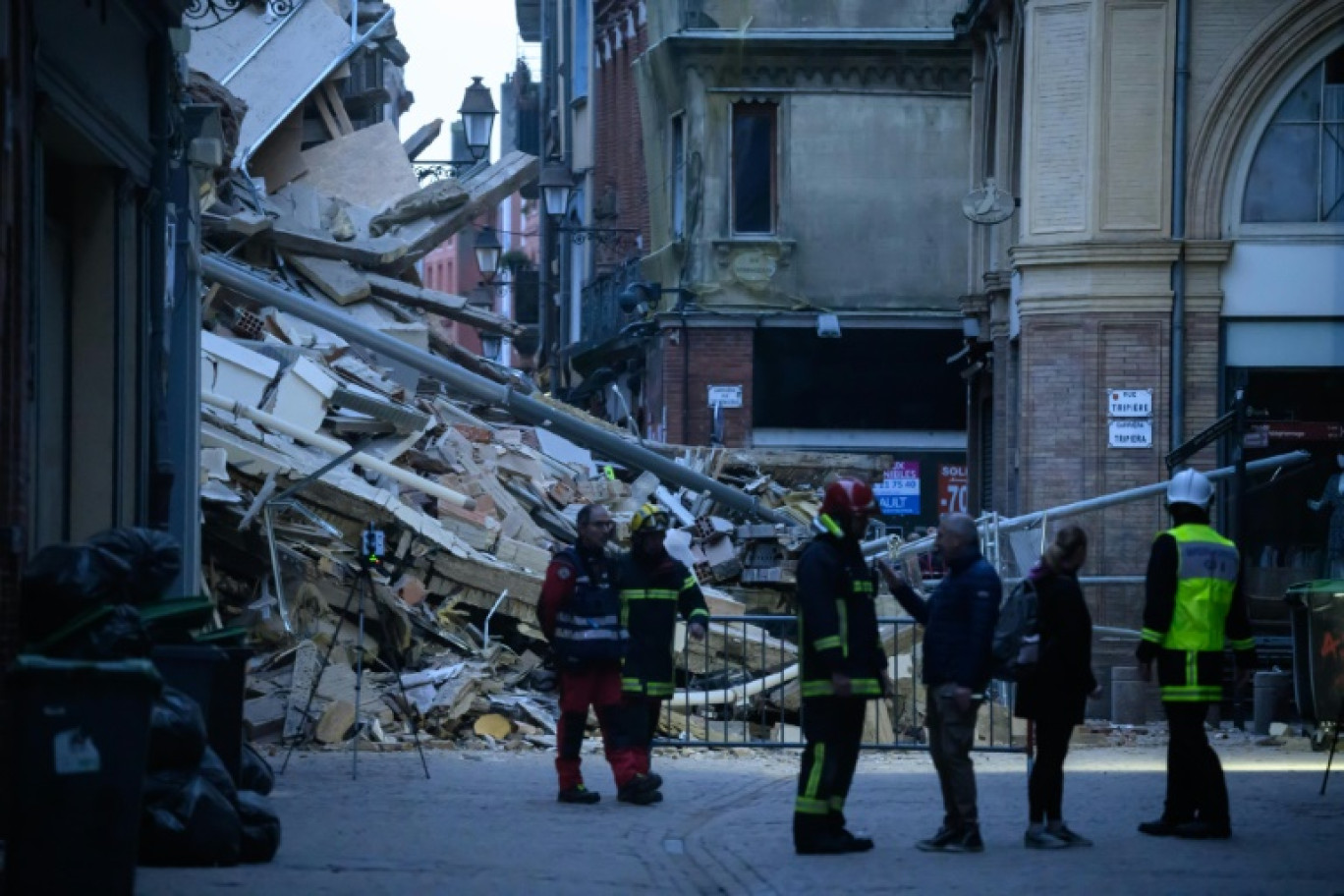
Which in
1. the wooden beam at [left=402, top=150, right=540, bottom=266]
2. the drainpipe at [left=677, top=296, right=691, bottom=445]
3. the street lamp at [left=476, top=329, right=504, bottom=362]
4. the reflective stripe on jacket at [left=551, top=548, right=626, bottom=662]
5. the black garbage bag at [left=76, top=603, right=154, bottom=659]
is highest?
the wooden beam at [left=402, top=150, right=540, bottom=266]

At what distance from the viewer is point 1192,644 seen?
36.8 feet

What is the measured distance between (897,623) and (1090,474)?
4.46 metres

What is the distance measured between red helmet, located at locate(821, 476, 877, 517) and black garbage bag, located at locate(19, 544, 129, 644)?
3.59 m

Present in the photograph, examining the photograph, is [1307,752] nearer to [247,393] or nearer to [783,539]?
[783,539]

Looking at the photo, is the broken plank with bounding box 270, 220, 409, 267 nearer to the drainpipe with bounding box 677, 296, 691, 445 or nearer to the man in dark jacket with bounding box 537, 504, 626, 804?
the drainpipe with bounding box 677, 296, 691, 445

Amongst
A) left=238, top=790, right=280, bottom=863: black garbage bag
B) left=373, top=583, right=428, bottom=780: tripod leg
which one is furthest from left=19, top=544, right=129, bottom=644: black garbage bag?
left=373, top=583, right=428, bottom=780: tripod leg

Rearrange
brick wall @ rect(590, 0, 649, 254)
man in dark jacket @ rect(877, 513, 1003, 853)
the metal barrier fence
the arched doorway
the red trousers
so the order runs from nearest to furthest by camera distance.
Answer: man in dark jacket @ rect(877, 513, 1003, 853), the red trousers, the metal barrier fence, the arched doorway, brick wall @ rect(590, 0, 649, 254)

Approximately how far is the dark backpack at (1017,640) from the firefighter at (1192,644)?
0.60 meters

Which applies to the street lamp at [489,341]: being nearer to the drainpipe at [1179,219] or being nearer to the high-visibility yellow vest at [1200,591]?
the drainpipe at [1179,219]

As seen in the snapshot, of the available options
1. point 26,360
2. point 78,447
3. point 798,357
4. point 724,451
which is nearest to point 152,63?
point 78,447

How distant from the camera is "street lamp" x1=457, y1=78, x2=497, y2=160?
31.8m

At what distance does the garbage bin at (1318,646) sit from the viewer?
15484mm

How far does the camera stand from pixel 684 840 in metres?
11.7

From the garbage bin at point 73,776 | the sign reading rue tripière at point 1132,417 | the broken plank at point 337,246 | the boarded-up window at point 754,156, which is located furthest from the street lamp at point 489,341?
the garbage bin at point 73,776
